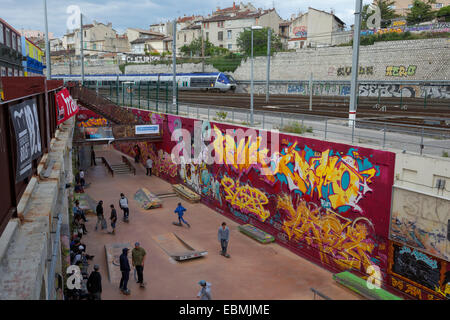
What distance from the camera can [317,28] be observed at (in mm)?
72812

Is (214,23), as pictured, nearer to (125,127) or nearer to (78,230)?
(125,127)

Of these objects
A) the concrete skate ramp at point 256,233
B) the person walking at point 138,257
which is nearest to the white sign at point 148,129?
the concrete skate ramp at point 256,233

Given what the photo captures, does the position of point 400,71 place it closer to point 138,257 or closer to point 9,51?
point 9,51

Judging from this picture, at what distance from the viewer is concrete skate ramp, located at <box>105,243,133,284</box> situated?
1408cm

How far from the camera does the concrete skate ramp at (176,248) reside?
51.4 ft

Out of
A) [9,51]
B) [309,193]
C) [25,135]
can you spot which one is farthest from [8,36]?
[25,135]

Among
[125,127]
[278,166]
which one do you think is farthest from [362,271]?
[125,127]

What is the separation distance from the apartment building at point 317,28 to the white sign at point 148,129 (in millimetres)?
46833

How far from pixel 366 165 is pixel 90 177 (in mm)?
22487

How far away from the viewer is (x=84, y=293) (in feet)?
37.5

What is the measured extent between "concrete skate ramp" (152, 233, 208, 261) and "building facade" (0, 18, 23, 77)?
1216 cm

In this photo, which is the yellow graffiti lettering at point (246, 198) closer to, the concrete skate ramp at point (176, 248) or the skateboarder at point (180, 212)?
the skateboarder at point (180, 212)

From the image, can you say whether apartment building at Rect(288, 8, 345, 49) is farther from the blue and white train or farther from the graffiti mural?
the graffiti mural

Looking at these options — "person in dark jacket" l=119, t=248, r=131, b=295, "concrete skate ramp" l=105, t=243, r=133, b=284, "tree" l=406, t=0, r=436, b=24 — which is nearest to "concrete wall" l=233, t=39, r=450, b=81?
"tree" l=406, t=0, r=436, b=24
